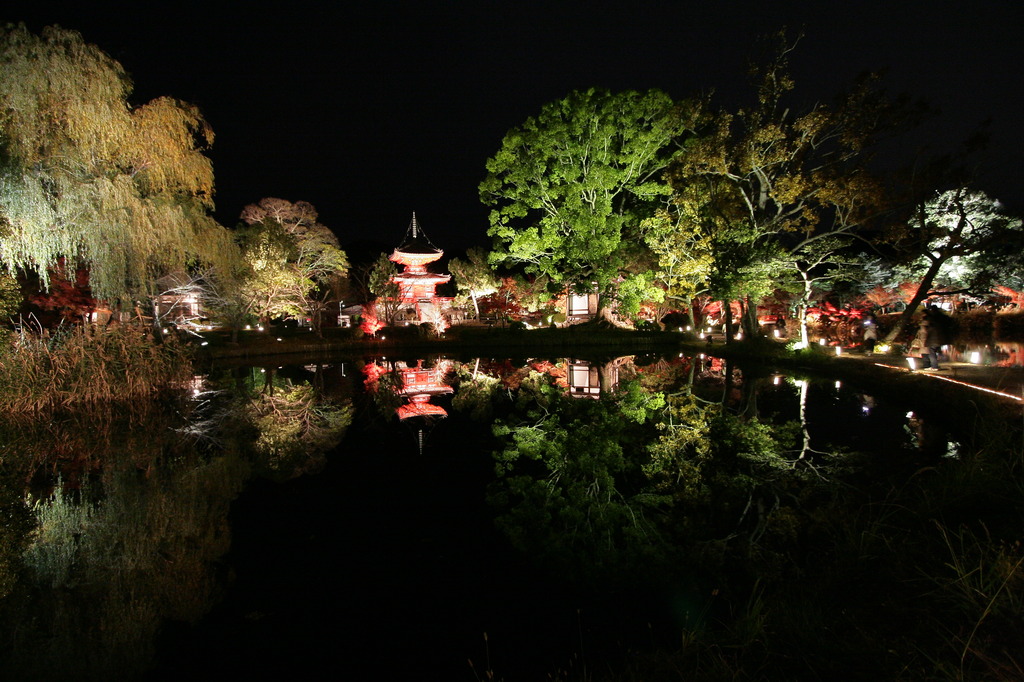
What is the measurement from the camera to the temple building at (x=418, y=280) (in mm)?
28969

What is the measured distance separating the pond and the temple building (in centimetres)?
2054

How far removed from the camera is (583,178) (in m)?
19.9

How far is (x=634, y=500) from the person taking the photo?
184 inches

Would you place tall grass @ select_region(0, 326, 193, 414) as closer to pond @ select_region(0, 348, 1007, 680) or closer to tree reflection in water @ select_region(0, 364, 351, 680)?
tree reflection in water @ select_region(0, 364, 351, 680)

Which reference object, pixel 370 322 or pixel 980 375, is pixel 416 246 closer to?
pixel 370 322

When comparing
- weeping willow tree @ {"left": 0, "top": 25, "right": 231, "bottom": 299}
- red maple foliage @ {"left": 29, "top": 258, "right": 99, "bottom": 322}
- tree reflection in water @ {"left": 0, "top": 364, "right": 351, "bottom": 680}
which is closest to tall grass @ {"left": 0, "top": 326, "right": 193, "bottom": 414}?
tree reflection in water @ {"left": 0, "top": 364, "right": 351, "bottom": 680}

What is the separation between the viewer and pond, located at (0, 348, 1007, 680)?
9.12ft

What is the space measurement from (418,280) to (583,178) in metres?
12.9

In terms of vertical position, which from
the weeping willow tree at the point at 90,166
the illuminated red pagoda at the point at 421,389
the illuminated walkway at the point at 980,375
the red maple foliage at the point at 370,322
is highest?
the weeping willow tree at the point at 90,166

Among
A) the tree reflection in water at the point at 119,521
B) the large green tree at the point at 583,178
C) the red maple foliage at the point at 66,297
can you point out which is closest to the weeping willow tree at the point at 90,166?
the tree reflection in water at the point at 119,521

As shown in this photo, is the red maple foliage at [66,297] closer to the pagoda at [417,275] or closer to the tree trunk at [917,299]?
the pagoda at [417,275]

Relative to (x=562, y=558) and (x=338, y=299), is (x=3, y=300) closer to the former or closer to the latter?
(x=562, y=558)

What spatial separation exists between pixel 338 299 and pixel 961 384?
27224mm

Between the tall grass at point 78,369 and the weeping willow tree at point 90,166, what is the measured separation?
150 cm
